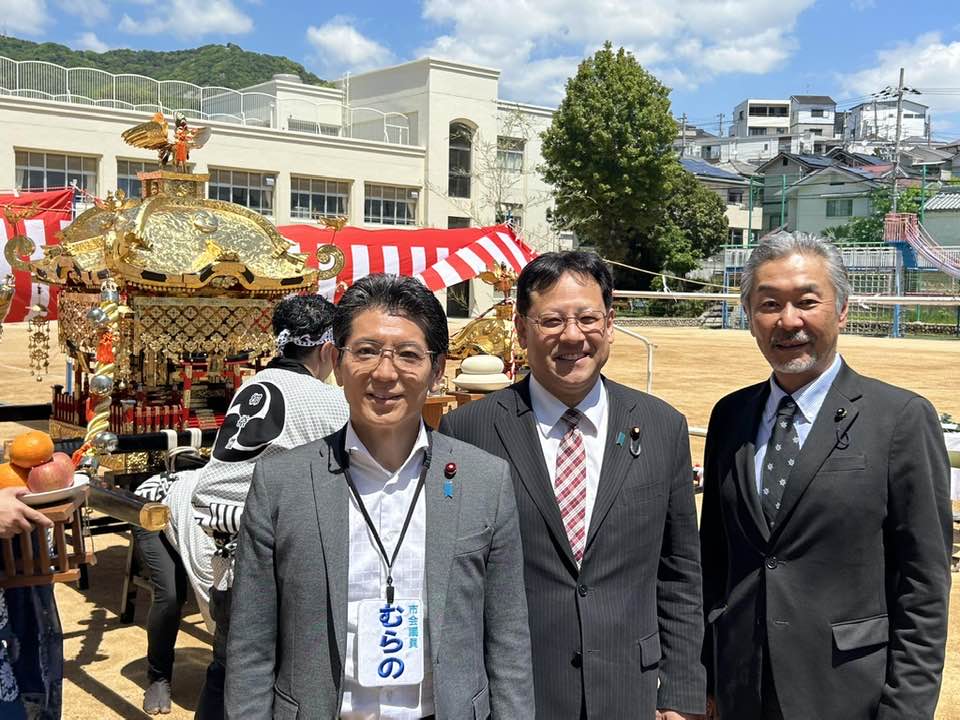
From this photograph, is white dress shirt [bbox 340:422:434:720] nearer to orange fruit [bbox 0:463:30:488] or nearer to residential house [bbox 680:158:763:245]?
orange fruit [bbox 0:463:30:488]

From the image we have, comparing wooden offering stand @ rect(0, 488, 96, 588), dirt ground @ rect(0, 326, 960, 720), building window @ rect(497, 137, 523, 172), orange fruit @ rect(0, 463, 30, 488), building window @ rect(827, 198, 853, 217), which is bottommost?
dirt ground @ rect(0, 326, 960, 720)

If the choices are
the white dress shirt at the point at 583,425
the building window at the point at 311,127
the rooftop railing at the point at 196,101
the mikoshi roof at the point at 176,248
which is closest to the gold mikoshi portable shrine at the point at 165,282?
the mikoshi roof at the point at 176,248

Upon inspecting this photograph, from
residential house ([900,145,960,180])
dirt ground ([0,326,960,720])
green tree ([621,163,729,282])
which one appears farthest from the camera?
residential house ([900,145,960,180])

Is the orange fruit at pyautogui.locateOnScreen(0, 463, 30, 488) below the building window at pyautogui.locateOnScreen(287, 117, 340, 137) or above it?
below

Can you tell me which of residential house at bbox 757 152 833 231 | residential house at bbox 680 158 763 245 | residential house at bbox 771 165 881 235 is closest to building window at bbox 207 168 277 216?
residential house at bbox 771 165 881 235


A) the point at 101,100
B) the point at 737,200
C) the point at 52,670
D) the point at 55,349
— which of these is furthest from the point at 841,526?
the point at 737,200

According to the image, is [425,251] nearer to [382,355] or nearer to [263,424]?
[263,424]

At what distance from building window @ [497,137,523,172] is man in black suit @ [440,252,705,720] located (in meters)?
36.0

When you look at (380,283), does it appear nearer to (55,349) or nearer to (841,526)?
(841,526)

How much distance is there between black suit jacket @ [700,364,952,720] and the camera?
215 cm

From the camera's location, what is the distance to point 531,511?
2135 millimetres

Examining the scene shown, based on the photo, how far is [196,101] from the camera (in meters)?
30.8

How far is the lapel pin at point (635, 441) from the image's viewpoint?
7.25 feet

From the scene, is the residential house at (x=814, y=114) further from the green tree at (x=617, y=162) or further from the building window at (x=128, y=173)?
the building window at (x=128, y=173)
